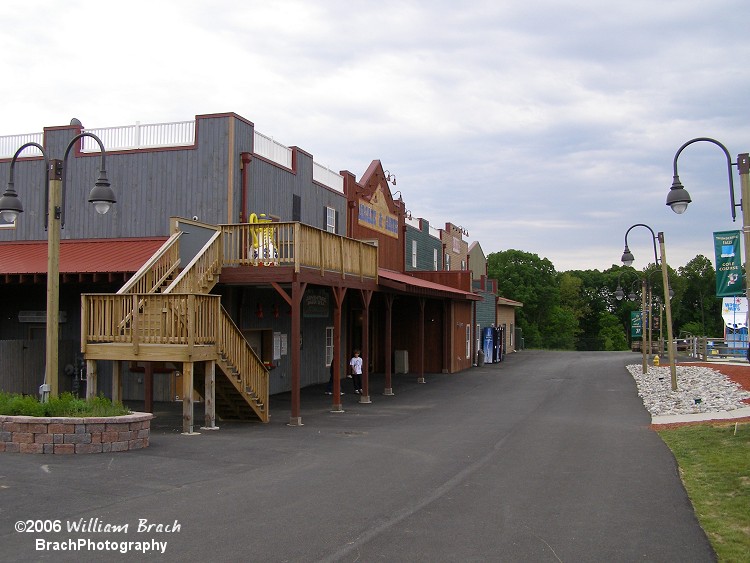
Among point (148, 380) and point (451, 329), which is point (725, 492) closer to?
point (148, 380)

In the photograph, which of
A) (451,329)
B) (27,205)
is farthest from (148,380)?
(451,329)

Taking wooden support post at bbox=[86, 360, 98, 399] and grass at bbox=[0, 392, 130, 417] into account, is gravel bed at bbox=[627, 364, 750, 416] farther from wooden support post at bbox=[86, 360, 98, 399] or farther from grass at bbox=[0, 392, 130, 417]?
grass at bbox=[0, 392, 130, 417]

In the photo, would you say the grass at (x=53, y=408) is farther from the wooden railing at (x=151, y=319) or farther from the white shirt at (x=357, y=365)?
the white shirt at (x=357, y=365)

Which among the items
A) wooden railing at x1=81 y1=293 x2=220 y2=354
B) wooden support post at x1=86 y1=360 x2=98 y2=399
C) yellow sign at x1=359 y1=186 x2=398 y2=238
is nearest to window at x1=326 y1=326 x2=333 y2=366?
yellow sign at x1=359 y1=186 x2=398 y2=238

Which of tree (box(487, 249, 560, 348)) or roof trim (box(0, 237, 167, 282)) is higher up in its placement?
tree (box(487, 249, 560, 348))

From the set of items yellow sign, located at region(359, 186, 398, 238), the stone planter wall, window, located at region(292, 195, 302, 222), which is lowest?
the stone planter wall

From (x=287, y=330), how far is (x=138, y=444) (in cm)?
1280

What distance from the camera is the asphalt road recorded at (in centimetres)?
711

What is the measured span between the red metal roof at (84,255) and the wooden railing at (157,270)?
1.51 m

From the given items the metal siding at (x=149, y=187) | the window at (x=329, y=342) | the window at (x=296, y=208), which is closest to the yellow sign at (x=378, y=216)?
the window at (x=329, y=342)

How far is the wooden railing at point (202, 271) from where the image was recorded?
15961 millimetres

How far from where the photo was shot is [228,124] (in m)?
21.1

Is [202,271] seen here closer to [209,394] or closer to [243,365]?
[243,365]

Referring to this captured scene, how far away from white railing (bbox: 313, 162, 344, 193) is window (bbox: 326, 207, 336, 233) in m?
0.92
